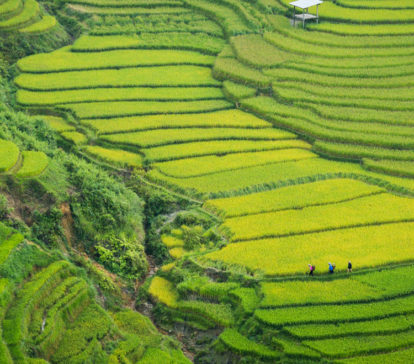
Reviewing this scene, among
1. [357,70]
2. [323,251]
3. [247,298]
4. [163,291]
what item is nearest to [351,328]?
[247,298]

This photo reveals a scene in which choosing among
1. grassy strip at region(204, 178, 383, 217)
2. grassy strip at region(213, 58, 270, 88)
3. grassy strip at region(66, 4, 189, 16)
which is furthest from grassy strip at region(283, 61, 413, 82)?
grassy strip at region(66, 4, 189, 16)

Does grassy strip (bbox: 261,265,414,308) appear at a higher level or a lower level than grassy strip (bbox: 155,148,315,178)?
lower

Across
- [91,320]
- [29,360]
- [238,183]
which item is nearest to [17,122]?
[238,183]

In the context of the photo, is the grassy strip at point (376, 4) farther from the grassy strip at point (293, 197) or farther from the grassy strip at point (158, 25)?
the grassy strip at point (293, 197)

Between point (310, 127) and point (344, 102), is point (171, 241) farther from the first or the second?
point (344, 102)

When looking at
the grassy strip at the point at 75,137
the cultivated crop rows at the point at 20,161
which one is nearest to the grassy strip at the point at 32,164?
the cultivated crop rows at the point at 20,161

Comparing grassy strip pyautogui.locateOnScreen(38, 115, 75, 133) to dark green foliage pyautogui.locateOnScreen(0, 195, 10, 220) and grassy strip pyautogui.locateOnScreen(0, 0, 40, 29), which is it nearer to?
grassy strip pyautogui.locateOnScreen(0, 0, 40, 29)

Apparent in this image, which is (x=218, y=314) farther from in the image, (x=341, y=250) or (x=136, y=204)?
(x=136, y=204)
